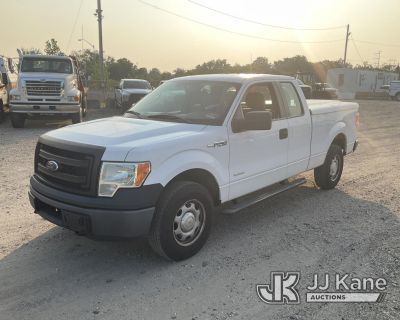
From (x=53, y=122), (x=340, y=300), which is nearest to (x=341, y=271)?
(x=340, y=300)

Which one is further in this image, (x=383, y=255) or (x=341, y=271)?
(x=383, y=255)

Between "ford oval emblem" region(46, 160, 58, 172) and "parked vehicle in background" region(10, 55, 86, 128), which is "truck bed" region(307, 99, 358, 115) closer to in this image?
"ford oval emblem" region(46, 160, 58, 172)

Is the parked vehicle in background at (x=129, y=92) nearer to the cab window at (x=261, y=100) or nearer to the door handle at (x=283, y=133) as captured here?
the cab window at (x=261, y=100)

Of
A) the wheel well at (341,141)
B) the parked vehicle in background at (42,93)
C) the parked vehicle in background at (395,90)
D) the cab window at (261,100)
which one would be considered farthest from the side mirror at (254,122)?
the parked vehicle in background at (395,90)

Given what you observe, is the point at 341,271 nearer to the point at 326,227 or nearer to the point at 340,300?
the point at 340,300

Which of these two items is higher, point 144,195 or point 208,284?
point 144,195

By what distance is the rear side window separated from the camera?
563cm

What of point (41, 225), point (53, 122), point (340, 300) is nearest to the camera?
point (340, 300)

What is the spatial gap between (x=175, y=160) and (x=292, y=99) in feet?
8.39

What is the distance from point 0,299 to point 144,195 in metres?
1.49

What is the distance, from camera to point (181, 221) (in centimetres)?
407

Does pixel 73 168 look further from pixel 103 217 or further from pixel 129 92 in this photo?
pixel 129 92

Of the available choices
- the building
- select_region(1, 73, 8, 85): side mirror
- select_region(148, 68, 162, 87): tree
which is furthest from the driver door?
the building

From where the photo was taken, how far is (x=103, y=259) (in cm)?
426
